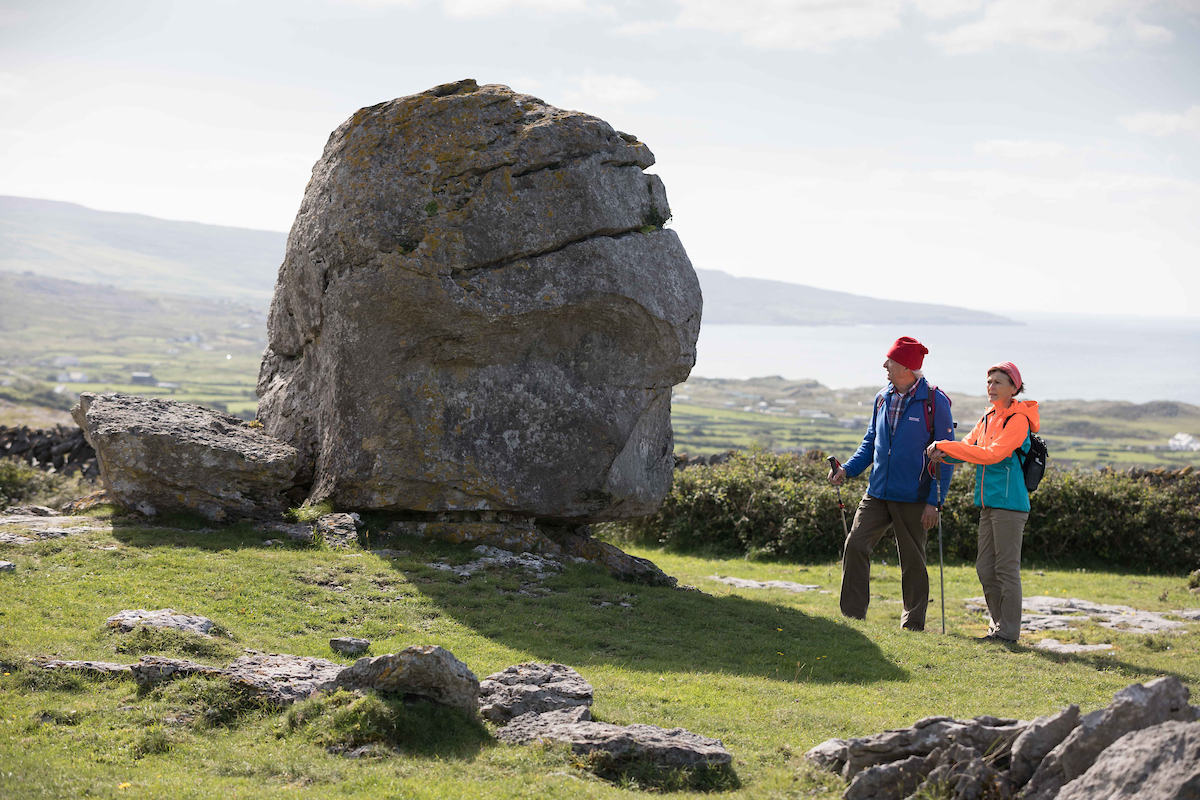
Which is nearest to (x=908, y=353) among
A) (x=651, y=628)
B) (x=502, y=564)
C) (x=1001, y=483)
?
(x=1001, y=483)

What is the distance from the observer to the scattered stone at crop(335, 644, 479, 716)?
620 cm

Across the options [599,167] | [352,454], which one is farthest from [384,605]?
[599,167]

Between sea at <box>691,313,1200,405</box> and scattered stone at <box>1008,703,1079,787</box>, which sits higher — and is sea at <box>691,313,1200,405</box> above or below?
above

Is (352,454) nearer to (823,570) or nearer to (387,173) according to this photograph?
(387,173)

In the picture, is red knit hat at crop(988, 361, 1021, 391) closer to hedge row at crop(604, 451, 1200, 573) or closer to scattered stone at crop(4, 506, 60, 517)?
hedge row at crop(604, 451, 1200, 573)

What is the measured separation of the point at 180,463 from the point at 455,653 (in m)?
5.72

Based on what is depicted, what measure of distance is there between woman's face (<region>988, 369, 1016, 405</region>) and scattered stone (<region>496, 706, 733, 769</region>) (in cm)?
607

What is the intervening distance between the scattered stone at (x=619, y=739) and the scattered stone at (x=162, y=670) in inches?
98.1

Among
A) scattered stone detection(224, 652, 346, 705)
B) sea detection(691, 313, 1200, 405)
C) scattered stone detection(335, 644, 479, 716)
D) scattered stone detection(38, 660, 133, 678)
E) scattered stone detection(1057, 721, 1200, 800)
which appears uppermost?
sea detection(691, 313, 1200, 405)

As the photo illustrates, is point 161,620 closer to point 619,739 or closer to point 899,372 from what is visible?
point 619,739

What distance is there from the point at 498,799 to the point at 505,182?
28.0 ft

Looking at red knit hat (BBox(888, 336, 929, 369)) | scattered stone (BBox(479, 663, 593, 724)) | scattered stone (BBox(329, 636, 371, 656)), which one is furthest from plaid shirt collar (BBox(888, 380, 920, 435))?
scattered stone (BBox(329, 636, 371, 656))

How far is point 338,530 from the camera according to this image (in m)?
11.9

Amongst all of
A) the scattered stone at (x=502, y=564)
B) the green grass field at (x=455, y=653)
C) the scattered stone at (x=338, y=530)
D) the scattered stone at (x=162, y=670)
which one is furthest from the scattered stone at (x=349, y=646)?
the scattered stone at (x=338, y=530)
